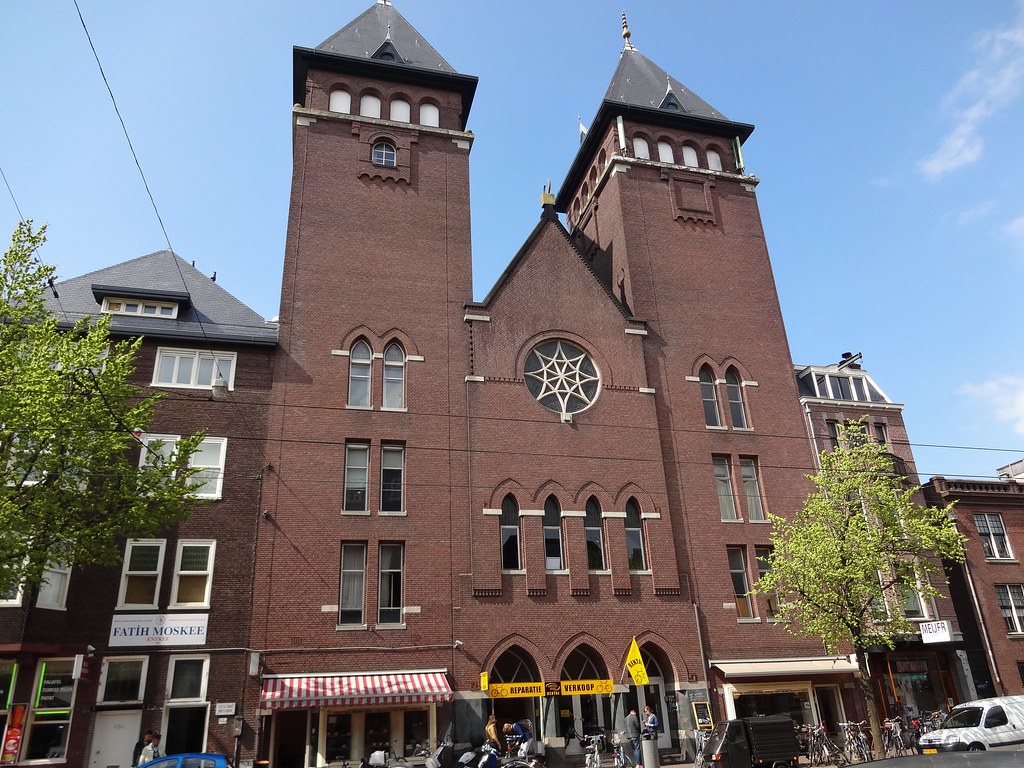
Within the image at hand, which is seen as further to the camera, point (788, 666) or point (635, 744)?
point (788, 666)

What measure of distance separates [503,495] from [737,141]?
77.6ft

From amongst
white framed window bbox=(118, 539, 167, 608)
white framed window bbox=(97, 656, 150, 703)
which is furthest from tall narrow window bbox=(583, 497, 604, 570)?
white framed window bbox=(97, 656, 150, 703)

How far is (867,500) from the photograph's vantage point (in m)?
24.7

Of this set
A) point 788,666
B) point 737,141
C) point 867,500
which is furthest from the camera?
point 737,141

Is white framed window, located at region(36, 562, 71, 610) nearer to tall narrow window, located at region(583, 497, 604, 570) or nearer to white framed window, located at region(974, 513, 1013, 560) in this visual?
tall narrow window, located at region(583, 497, 604, 570)

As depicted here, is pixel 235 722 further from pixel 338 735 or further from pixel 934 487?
pixel 934 487

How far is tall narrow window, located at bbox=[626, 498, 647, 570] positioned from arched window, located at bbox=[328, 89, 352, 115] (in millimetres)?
20482

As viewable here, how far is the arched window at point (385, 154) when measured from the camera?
105ft

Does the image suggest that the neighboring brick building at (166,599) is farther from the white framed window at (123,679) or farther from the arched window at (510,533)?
the arched window at (510,533)

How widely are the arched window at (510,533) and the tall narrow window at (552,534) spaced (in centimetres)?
107

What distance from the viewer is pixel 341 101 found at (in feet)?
108

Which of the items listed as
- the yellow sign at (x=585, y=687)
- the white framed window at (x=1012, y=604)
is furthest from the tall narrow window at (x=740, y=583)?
the white framed window at (x=1012, y=604)

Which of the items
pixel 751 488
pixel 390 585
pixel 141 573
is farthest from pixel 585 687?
pixel 141 573

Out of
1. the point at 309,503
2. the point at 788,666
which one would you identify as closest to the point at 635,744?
the point at 788,666
